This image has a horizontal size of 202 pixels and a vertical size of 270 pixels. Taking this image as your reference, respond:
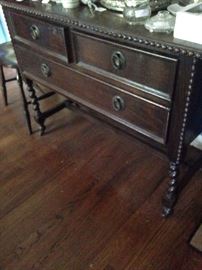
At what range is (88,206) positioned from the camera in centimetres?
126

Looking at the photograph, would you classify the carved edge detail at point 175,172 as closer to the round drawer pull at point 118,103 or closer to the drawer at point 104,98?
the drawer at point 104,98

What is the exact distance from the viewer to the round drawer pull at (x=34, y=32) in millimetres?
1137

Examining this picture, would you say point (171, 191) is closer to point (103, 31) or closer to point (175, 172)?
point (175, 172)

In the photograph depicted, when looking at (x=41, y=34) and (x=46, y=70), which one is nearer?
(x=41, y=34)

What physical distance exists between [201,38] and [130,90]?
29 cm

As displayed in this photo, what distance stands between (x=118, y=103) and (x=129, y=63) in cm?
17

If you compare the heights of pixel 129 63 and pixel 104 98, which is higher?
pixel 129 63

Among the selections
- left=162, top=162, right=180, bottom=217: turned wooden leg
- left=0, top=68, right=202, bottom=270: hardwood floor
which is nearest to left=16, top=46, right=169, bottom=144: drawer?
left=162, top=162, right=180, bottom=217: turned wooden leg

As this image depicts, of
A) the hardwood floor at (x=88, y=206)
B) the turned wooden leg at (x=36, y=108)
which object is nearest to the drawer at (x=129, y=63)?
the hardwood floor at (x=88, y=206)

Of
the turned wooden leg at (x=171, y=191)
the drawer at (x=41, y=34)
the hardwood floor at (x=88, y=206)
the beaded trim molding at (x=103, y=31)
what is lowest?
the hardwood floor at (x=88, y=206)

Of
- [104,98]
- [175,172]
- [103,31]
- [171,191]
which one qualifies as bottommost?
[171,191]

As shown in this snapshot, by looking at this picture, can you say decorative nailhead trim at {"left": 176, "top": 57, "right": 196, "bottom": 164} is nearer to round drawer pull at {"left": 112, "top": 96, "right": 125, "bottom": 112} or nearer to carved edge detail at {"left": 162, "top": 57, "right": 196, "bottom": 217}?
carved edge detail at {"left": 162, "top": 57, "right": 196, "bottom": 217}

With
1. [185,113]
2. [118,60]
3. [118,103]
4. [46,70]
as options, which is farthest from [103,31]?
[46,70]

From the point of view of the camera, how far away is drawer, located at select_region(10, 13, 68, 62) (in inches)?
41.2
